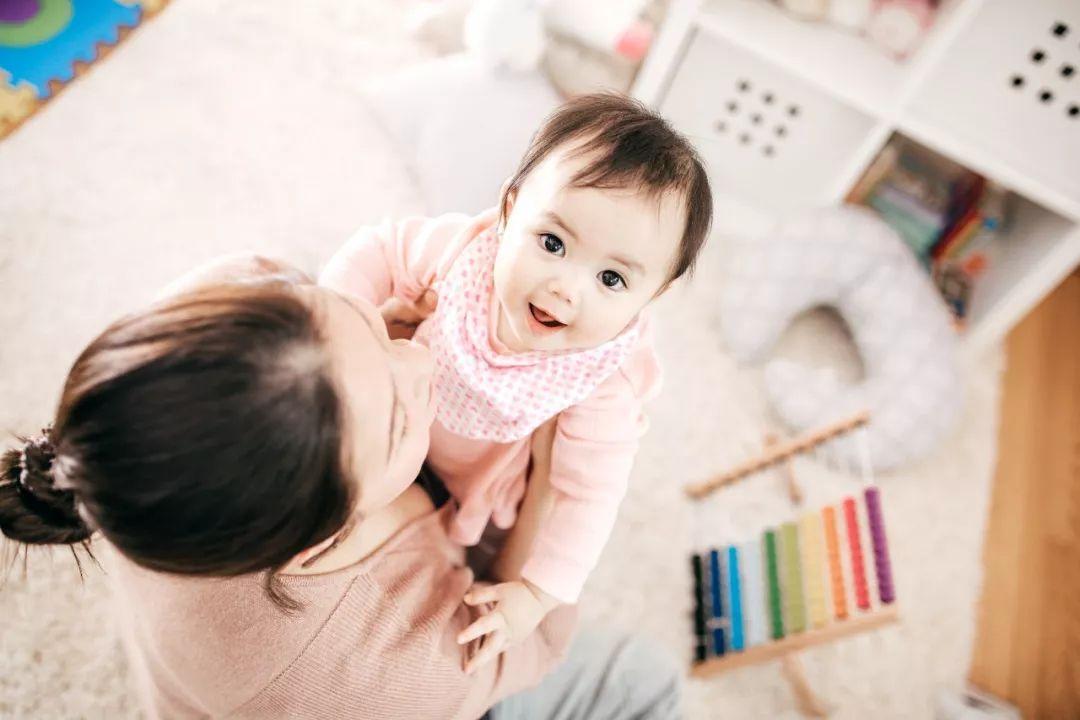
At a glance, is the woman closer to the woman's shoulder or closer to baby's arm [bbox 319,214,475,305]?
the woman's shoulder

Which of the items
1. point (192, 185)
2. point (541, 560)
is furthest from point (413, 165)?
point (541, 560)

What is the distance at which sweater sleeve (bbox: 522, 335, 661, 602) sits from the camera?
70 centimetres

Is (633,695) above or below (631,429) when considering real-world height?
below

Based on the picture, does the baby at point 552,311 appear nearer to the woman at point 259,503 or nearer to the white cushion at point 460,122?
the woman at point 259,503

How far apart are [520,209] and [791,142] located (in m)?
1.13

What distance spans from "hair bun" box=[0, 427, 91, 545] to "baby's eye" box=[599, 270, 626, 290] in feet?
1.38

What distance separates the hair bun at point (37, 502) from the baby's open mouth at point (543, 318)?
0.37m

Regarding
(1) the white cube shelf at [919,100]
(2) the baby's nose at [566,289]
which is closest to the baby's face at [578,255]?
(2) the baby's nose at [566,289]

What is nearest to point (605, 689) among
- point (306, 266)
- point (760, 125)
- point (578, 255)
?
point (578, 255)

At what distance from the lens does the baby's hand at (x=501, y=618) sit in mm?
624

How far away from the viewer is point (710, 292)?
1516 millimetres

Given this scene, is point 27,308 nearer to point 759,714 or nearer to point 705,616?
point 705,616

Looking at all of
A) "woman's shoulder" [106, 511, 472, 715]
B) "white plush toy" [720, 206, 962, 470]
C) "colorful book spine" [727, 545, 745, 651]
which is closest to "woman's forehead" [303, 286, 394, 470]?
"woman's shoulder" [106, 511, 472, 715]

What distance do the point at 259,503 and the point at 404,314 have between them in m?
0.42
